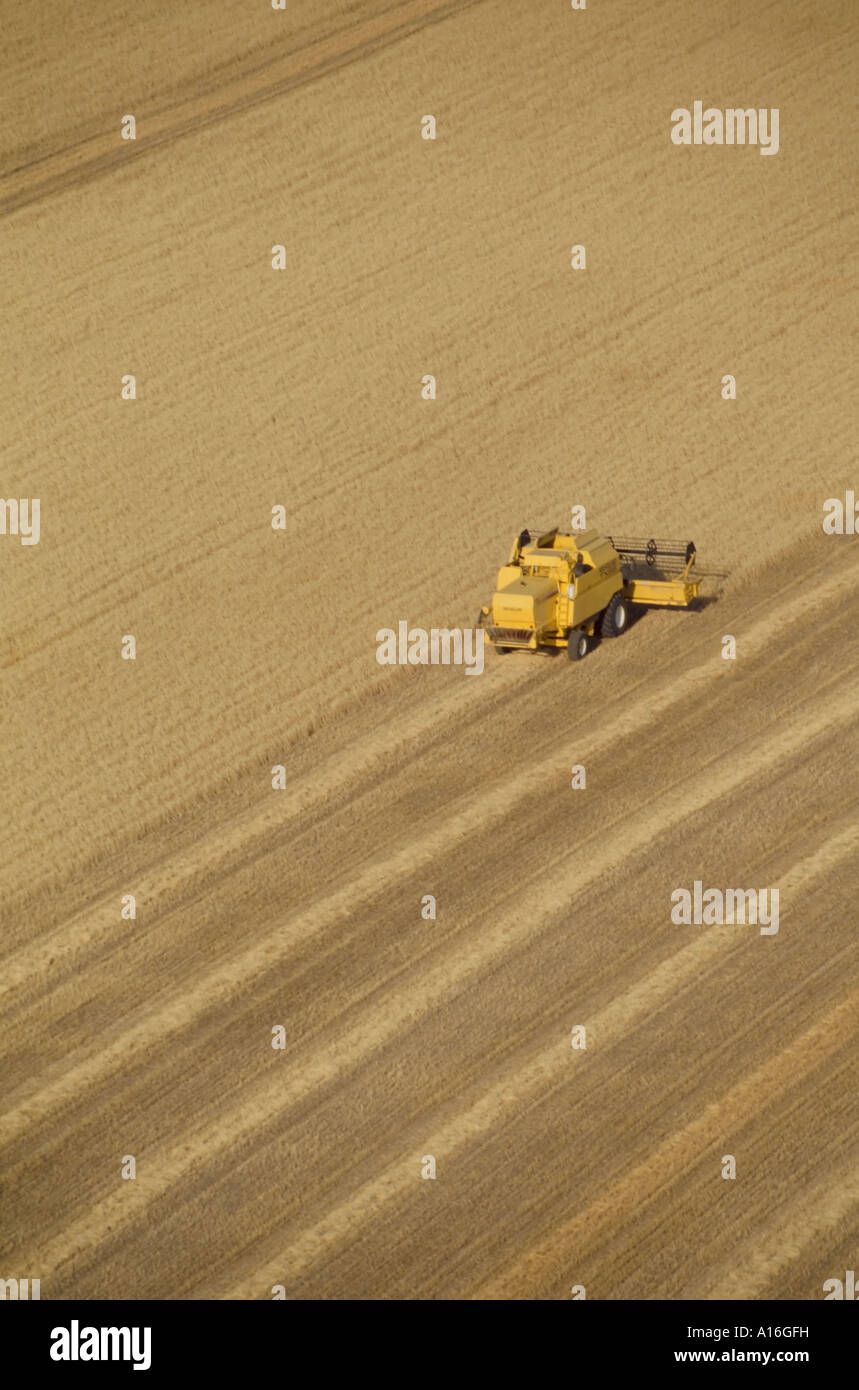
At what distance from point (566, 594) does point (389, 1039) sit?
9173 mm

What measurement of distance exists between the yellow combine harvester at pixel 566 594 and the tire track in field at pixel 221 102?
1943 cm

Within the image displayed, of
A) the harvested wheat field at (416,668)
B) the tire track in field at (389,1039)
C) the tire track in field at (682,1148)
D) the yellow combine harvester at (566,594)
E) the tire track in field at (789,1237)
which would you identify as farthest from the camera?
the yellow combine harvester at (566,594)

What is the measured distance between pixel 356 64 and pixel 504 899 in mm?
29421

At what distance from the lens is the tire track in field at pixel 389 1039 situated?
1576cm

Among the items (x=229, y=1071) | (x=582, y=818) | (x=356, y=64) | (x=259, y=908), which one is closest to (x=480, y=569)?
(x=582, y=818)

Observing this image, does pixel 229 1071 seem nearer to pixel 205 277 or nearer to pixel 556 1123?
pixel 556 1123

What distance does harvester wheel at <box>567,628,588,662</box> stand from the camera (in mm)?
25578

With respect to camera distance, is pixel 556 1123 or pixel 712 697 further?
pixel 712 697

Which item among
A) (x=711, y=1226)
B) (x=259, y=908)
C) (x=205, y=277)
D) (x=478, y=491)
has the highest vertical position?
(x=205, y=277)

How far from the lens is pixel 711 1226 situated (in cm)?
1519

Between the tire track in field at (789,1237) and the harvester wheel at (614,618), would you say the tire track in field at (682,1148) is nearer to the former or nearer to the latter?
the tire track in field at (789,1237)

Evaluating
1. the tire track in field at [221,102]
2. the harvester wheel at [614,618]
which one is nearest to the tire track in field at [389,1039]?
the harvester wheel at [614,618]

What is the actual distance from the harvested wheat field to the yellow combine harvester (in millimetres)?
504

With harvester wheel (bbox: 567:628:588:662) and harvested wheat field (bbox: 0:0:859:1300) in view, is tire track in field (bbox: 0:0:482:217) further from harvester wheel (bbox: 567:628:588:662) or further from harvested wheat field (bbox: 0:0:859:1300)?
harvester wheel (bbox: 567:628:588:662)
